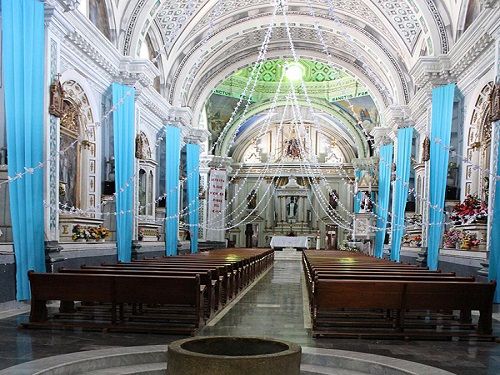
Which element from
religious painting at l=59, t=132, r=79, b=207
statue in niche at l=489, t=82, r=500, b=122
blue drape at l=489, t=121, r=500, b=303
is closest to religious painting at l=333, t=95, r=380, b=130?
religious painting at l=59, t=132, r=79, b=207

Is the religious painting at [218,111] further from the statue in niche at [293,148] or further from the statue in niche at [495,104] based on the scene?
the statue in niche at [495,104]

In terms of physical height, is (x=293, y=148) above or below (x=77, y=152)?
above

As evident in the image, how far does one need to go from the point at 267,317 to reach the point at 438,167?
6.85m

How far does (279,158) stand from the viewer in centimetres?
3275

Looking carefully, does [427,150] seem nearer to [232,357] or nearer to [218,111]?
[232,357]

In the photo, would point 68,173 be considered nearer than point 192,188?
Yes

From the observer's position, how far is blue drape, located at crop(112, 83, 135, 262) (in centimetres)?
1296

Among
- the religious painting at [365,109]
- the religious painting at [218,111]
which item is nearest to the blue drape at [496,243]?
the religious painting at [365,109]

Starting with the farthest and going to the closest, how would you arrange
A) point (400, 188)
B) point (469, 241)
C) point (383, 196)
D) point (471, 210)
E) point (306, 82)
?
point (306, 82) < point (383, 196) < point (400, 188) < point (469, 241) < point (471, 210)

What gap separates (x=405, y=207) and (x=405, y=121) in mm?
2902

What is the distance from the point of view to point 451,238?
40.2ft

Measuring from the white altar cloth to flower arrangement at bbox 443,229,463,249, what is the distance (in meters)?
16.9

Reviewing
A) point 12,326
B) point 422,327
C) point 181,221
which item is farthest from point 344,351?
point 181,221

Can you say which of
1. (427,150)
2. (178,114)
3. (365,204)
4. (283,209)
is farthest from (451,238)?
(283,209)
